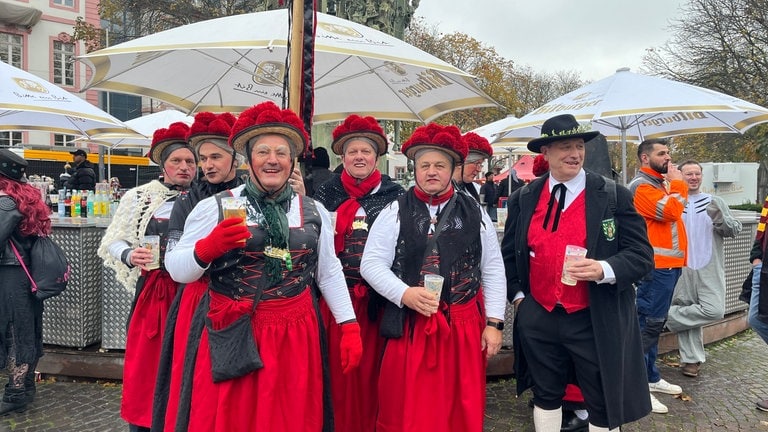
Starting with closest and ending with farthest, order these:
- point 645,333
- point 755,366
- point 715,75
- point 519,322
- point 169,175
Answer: point 519,322
point 169,175
point 645,333
point 755,366
point 715,75

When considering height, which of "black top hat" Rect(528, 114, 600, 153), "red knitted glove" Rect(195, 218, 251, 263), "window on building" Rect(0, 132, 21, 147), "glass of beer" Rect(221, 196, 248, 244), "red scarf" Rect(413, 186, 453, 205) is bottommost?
"red knitted glove" Rect(195, 218, 251, 263)

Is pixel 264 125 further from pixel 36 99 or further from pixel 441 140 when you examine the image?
pixel 36 99

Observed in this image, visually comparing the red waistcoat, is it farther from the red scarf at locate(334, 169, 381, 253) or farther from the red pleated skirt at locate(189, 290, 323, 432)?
the red pleated skirt at locate(189, 290, 323, 432)

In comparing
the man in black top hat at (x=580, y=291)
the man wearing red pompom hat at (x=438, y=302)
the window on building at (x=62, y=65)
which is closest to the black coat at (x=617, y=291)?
the man in black top hat at (x=580, y=291)

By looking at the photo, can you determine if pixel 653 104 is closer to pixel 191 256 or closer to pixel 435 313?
pixel 435 313

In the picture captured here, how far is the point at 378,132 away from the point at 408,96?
1.44 meters

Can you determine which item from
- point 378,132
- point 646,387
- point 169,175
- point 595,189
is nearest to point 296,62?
point 378,132

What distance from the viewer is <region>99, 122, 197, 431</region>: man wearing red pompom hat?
11.0ft

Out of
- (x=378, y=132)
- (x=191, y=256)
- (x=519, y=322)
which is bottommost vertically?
(x=519, y=322)

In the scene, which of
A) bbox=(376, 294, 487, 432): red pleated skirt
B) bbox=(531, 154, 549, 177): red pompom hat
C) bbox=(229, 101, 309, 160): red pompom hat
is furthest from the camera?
bbox=(531, 154, 549, 177): red pompom hat

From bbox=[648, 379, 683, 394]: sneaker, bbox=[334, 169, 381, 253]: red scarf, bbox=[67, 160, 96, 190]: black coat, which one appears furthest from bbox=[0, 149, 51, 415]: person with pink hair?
bbox=[67, 160, 96, 190]: black coat

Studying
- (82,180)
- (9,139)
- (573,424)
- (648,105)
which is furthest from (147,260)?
(9,139)

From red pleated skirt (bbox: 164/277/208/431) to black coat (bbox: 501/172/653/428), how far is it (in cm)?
186

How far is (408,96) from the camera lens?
4.98m
